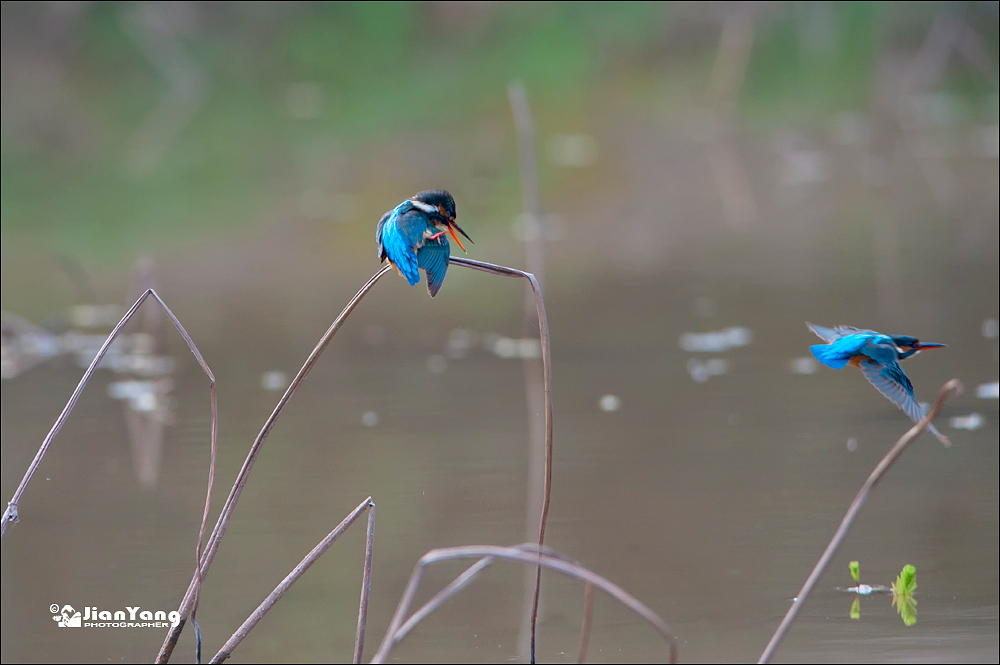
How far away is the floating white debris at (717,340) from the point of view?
3.77 m

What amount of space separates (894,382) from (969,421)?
170cm

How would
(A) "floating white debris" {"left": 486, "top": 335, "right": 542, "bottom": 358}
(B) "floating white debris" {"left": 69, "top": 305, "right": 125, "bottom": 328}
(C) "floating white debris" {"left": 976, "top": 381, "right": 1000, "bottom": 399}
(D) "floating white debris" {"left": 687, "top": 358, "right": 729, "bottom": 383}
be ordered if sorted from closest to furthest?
1. (C) "floating white debris" {"left": 976, "top": 381, "right": 1000, "bottom": 399}
2. (D) "floating white debris" {"left": 687, "top": 358, "right": 729, "bottom": 383}
3. (A) "floating white debris" {"left": 486, "top": 335, "right": 542, "bottom": 358}
4. (B) "floating white debris" {"left": 69, "top": 305, "right": 125, "bottom": 328}

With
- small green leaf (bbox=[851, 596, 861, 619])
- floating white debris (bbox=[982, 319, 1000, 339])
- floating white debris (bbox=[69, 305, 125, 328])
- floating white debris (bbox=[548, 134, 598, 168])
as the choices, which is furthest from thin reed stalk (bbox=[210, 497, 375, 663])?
floating white debris (bbox=[548, 134, 598, 168])

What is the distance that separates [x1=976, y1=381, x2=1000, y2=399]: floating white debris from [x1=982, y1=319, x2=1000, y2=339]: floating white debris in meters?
0.45

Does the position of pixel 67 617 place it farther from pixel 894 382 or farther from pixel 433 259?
pixel 894 382

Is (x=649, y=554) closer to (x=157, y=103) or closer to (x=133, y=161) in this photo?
(x=133, y=161)

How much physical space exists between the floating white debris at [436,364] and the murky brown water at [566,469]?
0.04ft

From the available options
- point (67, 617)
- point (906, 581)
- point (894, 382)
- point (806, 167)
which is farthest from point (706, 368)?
point (806, 167)

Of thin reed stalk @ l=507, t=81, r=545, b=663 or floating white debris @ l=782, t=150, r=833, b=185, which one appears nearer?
thin reed stalk @ l=507, t=81, r=545, b=663

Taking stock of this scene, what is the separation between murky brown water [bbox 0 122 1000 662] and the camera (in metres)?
2.24

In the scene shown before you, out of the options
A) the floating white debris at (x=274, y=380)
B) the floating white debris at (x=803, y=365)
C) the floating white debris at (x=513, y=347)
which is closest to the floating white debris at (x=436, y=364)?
the floating white debris at (x=513, y=347)

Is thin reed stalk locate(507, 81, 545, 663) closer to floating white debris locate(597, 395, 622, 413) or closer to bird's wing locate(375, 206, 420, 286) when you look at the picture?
floating white debris locate(597, 395, 622, 413)

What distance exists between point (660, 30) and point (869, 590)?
837cm

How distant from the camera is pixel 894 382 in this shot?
1.50m
